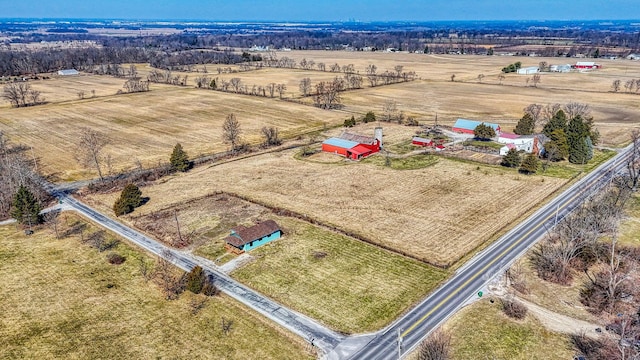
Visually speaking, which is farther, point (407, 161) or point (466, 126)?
point (466, 126)

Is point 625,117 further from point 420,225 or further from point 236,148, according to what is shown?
point 236,148

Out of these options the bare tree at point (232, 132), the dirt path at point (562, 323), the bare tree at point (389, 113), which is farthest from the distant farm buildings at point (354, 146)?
the dirt path at point (562, 323)

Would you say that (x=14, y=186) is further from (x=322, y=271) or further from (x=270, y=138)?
(x=322, y=271)

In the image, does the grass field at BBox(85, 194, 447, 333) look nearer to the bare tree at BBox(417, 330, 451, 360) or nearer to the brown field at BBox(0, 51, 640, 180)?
the bare tree at BBox(417, 330, 451, 360)

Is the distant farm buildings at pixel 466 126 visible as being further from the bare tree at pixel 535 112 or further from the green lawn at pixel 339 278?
the green lawn at pixel 339 278

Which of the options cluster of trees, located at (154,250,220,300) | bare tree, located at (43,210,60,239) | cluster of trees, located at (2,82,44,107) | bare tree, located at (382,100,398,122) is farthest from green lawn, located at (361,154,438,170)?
cluster of trees, located at (2,82,44,107)

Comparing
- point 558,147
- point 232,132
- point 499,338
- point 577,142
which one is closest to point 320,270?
point 499,338
